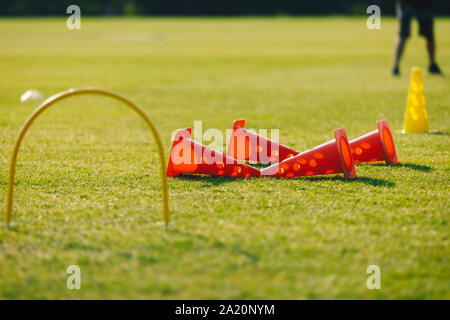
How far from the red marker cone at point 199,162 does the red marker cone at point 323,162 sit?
0.19m

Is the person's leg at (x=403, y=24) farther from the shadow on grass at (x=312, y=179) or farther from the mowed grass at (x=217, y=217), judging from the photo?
the shadow on grass at (x=312, y=179)

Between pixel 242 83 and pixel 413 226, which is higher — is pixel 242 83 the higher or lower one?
the higher one

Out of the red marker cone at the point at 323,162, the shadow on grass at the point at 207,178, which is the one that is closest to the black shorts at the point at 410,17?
the red marker cone at the point at 323,162

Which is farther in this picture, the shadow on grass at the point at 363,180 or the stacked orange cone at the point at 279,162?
the stacked orange cone at the point at 279,162

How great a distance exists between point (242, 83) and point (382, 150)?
6.97 m

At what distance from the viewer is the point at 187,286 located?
2.57 m

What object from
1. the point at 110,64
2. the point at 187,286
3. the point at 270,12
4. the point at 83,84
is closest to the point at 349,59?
the point at 110,64

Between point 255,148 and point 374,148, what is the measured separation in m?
1.02

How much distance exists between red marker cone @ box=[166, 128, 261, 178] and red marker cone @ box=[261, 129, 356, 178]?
0.19 m

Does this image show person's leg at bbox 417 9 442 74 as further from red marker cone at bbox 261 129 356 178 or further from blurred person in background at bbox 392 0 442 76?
red marker cone at bbox 261 129 356 178

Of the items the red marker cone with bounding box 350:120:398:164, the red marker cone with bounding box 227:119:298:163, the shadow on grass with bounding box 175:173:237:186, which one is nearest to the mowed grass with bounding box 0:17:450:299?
the shadow on grass with bounding box 175:173:237:186

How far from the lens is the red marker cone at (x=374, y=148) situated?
4652 mm

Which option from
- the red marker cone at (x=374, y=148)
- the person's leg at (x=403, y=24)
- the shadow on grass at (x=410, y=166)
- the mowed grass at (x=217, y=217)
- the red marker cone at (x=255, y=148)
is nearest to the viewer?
the mowed grass at (x=217, y=217)

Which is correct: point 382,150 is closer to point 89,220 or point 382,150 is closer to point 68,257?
point 89,220
